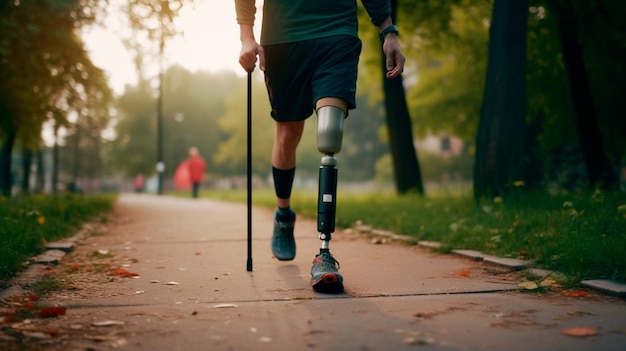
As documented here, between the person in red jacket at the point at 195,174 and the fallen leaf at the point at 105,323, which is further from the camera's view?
the person in red jacket at the point at 195,174

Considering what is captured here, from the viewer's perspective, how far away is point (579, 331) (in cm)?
246

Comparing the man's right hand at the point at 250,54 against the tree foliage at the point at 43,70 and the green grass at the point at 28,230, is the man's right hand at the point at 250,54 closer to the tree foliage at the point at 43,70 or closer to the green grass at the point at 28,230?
the green grass at the point at 28,230

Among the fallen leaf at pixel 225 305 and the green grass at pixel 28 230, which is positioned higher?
the green grass at pixel 28 230

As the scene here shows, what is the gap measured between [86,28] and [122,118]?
44.0 m

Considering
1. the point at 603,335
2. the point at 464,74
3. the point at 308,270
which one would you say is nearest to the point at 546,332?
the point at 603,335

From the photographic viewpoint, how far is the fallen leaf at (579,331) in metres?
2.43

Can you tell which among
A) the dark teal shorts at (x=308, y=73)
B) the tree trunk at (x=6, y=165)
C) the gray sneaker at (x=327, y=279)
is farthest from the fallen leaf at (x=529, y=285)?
the tree trunk at (x=6, y=165)

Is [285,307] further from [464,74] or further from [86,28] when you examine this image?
[464,74]

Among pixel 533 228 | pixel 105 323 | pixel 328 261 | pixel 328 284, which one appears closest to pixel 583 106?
pixel 533 228

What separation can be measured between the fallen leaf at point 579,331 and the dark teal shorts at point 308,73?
1779 mm

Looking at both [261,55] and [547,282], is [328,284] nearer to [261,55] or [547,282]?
[547,282]

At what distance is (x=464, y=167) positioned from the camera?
4350 centimetres

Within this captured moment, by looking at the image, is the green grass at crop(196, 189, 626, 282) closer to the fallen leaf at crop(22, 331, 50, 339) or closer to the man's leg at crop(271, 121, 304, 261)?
the man's leg at crop(271, 121, 304, 261)

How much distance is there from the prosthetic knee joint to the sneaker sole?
1.05 ft
